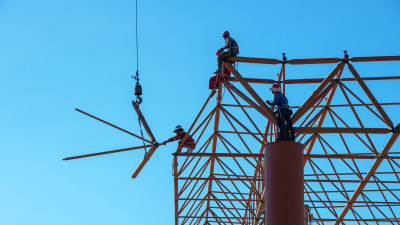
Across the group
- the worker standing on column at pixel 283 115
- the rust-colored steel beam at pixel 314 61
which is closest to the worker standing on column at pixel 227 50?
the rust-colored steel beam at pixel 314 61

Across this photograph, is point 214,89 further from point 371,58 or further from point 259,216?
point 259,216

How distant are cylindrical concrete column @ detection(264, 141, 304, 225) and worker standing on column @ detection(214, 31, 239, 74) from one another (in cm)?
607

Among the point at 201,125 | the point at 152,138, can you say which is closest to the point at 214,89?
the point at 201,125

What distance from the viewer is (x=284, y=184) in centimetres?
1495

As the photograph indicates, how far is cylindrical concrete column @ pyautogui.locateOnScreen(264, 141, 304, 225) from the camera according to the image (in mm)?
14750

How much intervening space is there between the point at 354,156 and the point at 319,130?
510 centimetres

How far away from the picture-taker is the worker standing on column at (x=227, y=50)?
20.8m

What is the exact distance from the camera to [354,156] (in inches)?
896

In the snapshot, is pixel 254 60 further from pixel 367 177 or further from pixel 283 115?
pixel 367 177

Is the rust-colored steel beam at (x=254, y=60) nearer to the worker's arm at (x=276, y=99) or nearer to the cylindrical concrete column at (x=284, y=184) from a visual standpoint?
the worker's arm at (x=276, y=99)

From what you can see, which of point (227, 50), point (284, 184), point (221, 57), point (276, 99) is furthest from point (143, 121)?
point (284, 184)

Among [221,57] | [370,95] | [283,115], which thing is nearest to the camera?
[283,115]

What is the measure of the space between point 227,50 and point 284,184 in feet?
24.7

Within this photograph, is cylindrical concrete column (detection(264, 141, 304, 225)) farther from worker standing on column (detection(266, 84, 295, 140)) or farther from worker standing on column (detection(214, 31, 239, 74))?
worker standing on column (detection(214, 31, 239, 74))
